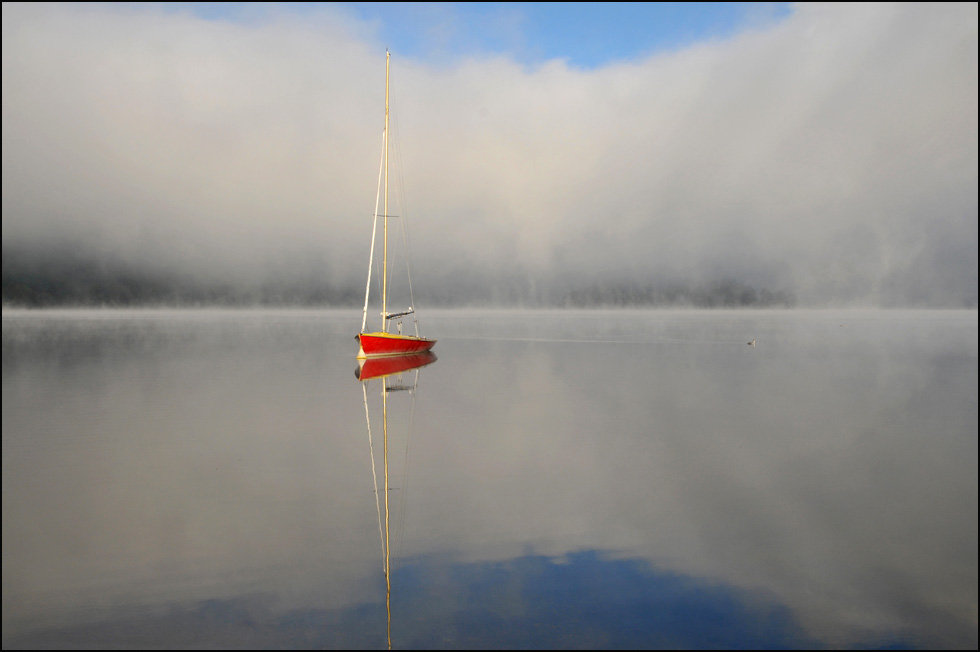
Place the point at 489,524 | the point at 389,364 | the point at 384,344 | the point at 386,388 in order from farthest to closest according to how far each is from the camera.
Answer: the point at 389,364 < the point at 384,344 < the point at 386,388 < the point at 489,524

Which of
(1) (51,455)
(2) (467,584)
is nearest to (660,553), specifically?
(2) (467,584)

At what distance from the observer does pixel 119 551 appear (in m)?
10.6

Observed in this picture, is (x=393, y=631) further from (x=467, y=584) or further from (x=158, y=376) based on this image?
(x=158, y=376)

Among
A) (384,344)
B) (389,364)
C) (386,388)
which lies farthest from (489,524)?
(389,364)

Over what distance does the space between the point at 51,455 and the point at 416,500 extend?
10521 mm

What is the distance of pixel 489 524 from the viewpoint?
12.1 m

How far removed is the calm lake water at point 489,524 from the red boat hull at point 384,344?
16.4m

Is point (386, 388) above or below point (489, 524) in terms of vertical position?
above

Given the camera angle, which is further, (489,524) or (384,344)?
(384,344)

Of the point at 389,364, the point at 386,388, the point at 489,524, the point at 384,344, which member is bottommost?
the point at 489,524

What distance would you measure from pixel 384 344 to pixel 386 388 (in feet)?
42.5

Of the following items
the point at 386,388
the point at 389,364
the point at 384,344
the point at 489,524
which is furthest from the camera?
the point at 389,364

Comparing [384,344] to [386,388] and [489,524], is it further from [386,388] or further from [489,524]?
[489,524]

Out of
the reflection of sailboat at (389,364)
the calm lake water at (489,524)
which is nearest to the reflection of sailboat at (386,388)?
the reflection of sailboat at (389,364)
